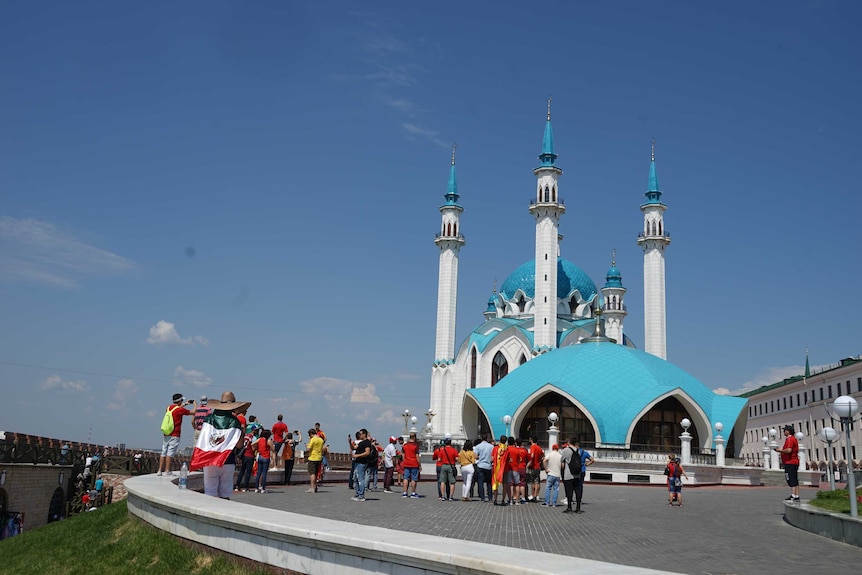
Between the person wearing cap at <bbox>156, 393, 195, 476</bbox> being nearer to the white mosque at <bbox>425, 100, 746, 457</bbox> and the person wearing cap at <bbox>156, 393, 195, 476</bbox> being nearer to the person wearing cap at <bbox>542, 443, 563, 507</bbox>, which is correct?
the person wearing cap at <bbox>542, 443, 563, 507</bbox>

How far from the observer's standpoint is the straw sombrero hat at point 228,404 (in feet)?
34.2

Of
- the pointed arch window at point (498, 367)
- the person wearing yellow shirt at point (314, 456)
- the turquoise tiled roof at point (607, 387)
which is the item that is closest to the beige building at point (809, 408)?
the turquoise tiled roof at point (607, 387)

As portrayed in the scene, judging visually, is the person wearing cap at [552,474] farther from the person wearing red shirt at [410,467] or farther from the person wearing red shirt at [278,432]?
the person wearing red shirt at [278,432]

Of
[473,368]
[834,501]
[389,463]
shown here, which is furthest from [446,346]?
[834,501]

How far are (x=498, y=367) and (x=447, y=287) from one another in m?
7.28

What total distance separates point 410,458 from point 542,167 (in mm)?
41641

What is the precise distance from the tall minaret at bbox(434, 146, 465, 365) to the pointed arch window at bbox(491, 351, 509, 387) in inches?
127

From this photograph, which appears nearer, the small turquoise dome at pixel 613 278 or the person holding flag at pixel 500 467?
the person holding flag at pixel 500 467

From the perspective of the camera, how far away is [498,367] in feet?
196

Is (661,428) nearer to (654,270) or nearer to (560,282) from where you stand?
(654,270)

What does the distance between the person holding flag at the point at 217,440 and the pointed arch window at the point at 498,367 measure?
4961 cm

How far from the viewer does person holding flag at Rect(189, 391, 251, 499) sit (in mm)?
10398

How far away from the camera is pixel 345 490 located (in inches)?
733

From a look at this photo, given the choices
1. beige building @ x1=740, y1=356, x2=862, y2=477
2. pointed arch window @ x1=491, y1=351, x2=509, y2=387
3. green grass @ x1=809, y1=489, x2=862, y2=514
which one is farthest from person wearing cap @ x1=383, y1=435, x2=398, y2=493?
pointed arch window @ x1=491, y1=351, x2=509, y2=387
